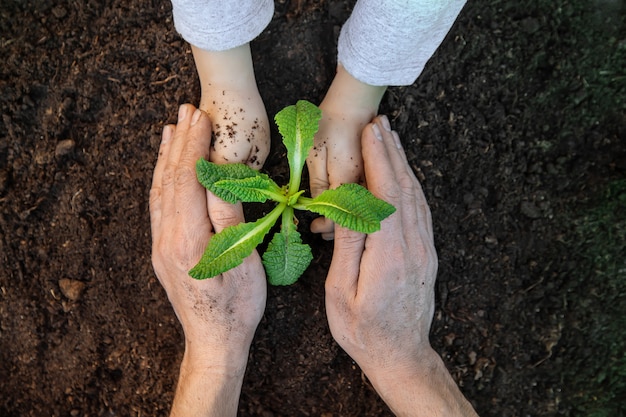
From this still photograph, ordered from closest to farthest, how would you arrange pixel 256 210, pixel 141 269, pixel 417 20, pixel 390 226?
pixel 417 20
pixel 390 226
pixel 256 210
pixel 141 269

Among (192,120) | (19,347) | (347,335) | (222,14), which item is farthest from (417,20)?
(19,347)

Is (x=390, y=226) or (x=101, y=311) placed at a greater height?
(x=390, y=226)

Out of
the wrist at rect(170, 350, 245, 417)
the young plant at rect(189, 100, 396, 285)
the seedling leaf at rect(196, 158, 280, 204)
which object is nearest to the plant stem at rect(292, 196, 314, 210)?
the young plant at rect(189, 100, 396, 285)

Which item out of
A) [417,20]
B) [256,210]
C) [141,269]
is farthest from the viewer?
[141,269]

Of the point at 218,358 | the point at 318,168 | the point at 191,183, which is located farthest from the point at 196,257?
the point at 318,168

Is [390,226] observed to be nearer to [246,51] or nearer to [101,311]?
[246,51]

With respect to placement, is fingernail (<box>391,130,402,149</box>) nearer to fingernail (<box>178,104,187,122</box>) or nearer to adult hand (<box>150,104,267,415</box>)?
adult hand (<box>150,104,267,415</box>)

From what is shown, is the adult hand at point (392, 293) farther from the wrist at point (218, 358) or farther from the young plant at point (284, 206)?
the wrist at point (218, 358)
